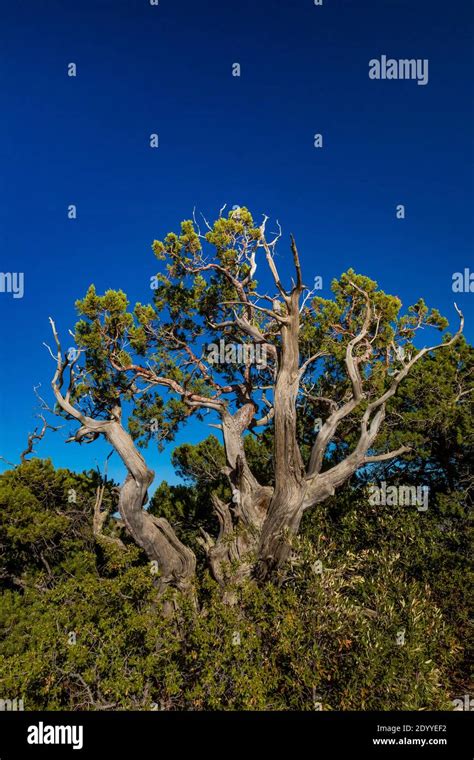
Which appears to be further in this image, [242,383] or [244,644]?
[242,383]

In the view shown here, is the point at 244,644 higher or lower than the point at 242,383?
lower

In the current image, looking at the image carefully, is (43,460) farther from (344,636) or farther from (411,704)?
(411,704)

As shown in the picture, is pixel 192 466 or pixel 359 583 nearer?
pixel 359 583

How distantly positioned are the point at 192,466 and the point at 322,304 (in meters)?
6.67

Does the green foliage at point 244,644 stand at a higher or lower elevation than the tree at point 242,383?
lower

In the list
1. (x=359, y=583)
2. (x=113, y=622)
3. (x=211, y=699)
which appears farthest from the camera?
(x=359, y=583)

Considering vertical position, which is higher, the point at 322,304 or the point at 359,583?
the point at 322,304

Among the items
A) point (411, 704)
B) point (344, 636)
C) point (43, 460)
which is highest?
point (43, 460)

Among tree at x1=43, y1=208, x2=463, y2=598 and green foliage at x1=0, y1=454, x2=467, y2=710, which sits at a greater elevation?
tree at x1=43, y1=208, x2=463, y2=598

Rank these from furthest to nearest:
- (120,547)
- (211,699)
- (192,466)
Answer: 1. (192,466)
2. (120,547)
3. (211,699)

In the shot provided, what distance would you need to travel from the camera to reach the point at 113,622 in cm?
730

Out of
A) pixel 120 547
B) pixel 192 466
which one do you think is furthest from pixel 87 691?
pixel 192 466
